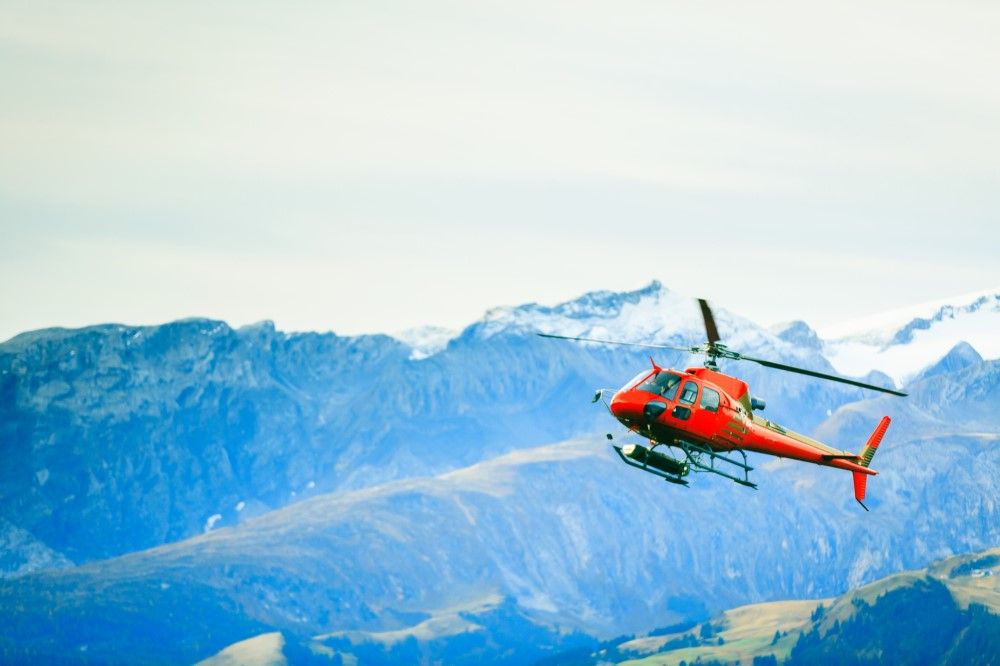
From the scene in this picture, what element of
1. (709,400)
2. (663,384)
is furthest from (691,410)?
(663,384)

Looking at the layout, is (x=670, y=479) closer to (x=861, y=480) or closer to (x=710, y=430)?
(x=710, y=430)

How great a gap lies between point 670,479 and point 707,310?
40.0 ft

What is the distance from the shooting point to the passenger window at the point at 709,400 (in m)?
128

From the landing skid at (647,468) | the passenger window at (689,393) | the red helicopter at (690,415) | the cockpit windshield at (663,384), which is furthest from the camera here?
the passenger window at (689,393)

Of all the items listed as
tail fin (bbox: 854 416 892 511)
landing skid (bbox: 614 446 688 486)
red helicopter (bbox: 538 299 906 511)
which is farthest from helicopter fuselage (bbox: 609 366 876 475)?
tail fin (bbox: 854 416 892 511)

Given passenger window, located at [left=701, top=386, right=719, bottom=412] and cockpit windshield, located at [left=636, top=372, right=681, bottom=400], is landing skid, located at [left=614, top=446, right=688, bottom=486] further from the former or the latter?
passenger window, located at [left=701, top=386, right=719, bottom=412]

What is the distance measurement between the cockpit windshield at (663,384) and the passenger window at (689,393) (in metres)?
0.61

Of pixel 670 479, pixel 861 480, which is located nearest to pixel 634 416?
pixel 670 479

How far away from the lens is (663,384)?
127000 mm

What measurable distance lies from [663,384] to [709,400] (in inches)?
150

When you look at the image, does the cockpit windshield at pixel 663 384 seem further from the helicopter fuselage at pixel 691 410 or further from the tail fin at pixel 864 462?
the tail fin at pixel 864 462

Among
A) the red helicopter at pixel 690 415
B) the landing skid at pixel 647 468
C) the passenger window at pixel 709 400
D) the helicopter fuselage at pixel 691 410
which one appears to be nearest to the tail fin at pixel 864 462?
the red helicopter at pixel 690 415

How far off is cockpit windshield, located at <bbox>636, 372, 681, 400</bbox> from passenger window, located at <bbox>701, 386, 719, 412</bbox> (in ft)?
7.32

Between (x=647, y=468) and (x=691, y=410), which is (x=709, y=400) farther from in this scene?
(x=647, y=468)
